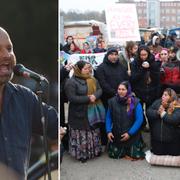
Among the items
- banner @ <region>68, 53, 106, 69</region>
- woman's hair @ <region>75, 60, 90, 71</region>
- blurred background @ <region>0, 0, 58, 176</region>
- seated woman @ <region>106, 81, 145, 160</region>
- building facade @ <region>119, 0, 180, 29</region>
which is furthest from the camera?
building facade @ <region>119, 0, 180, 29</region>

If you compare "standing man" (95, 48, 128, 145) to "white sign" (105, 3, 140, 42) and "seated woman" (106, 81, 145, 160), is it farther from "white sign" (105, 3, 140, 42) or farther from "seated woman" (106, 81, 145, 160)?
"white sign" (105, 3, 140, 42)

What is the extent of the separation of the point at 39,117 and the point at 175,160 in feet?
10.2

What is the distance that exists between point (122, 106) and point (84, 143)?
634 mm

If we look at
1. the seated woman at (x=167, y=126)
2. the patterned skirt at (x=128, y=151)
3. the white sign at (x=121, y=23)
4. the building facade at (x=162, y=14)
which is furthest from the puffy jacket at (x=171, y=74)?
the building facade at (x=162, y=14)

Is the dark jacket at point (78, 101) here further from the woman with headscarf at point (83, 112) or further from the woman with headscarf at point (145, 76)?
the woman with headscarf at point (145, 76)

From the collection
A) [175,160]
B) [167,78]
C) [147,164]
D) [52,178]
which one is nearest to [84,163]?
[147,164]

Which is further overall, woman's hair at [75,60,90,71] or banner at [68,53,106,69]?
banner at [68,53,106,69]

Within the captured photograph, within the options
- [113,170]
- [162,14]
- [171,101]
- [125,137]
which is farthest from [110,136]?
[162,14]

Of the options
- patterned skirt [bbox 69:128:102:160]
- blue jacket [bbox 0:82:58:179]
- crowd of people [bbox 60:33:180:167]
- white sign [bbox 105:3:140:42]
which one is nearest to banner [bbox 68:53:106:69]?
white sign [bbox 105:3:140:42]

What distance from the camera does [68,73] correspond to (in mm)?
4988

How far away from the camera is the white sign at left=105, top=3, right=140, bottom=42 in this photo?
18.4 feet

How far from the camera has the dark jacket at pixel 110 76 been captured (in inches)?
197

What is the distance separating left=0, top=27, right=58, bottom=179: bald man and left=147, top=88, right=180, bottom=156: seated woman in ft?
9.77

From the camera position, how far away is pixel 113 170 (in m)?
4.58
